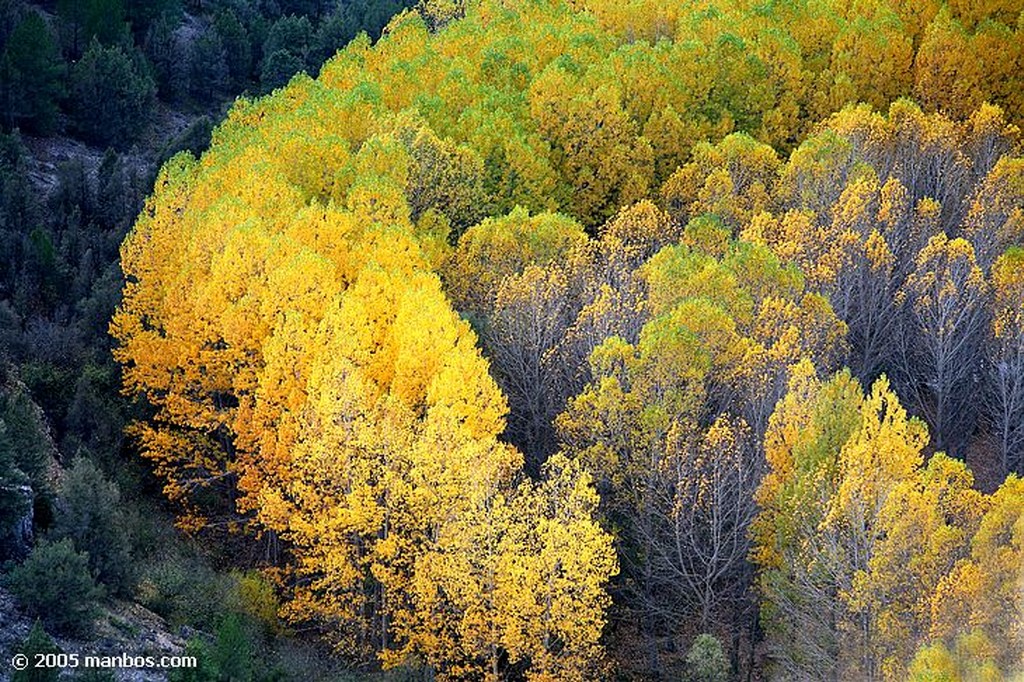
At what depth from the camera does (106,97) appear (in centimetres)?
8319

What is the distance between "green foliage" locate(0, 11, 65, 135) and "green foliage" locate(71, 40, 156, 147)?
2.77 m

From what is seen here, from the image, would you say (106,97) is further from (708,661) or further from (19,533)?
(708,661)

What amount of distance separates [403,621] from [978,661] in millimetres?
17386

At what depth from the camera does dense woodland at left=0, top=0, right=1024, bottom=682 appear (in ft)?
111

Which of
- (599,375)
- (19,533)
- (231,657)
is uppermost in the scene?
(599,375)

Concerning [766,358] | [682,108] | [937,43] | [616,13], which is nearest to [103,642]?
[766,358]

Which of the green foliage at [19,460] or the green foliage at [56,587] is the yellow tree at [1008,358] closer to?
the green foliage at [56,587]

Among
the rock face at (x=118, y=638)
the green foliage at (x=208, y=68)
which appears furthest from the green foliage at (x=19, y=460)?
the green foliage at (x=208, y=68)

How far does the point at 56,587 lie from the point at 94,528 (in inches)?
141

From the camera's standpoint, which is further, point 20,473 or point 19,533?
point 20,473

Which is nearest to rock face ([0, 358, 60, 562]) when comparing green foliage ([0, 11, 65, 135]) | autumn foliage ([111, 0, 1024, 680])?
autumn foliage ([111, 0, 1024, 680])

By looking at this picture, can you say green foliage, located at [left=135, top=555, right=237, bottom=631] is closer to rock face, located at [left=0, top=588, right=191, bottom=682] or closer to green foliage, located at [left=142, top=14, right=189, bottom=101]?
rock face, located at [left=0, top=588, right=191, bottom=682]

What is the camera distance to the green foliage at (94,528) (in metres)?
33.1

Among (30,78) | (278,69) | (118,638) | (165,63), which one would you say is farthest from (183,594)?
(278,69)
